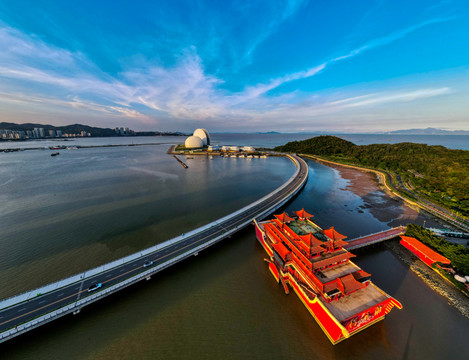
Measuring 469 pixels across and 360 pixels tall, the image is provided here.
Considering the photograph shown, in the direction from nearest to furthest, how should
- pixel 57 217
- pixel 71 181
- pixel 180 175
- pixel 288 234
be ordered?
1. pixel 288 234
2. pixel 57 217
3. pixel 71 181
4. pixel 180 175

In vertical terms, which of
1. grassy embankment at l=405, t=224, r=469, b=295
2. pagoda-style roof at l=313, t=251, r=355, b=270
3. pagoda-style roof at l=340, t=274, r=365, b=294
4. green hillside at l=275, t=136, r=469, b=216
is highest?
green hillside at l=275, t=136, r=469, b=216

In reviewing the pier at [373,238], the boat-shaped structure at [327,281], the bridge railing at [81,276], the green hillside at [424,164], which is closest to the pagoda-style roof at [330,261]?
the boat-shaped structure at [327,281]

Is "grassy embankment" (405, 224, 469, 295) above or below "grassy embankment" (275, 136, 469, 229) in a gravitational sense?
below

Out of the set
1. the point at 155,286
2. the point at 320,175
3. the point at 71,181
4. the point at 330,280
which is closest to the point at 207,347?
the point at 155,286

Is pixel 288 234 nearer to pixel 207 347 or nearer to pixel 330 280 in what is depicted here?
pixel 330 280

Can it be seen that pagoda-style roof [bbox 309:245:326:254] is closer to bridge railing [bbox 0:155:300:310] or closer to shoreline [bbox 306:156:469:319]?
shoreline [bbox 306:156:469:319]

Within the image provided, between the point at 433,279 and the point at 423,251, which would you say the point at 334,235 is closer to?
the point at 433,279

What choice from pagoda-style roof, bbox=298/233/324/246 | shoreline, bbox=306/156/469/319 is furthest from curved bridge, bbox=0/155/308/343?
shoreline, bbox=306/156/469/319
